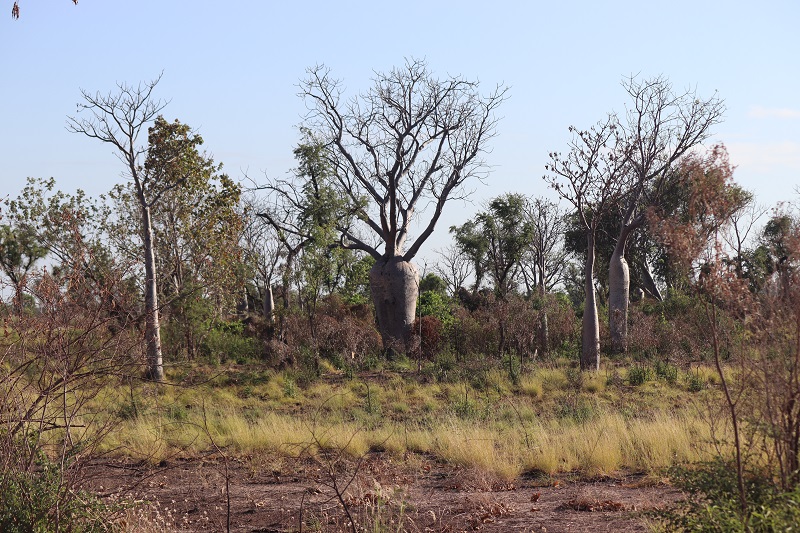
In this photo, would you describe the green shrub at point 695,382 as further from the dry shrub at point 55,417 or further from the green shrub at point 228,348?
the dry shrub at point 55,417

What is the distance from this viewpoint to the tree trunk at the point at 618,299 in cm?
1786

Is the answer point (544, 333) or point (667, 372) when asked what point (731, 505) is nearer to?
point (667, 372)

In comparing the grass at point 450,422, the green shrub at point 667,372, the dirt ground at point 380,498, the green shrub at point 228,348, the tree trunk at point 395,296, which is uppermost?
the tree trunk at point 395,296

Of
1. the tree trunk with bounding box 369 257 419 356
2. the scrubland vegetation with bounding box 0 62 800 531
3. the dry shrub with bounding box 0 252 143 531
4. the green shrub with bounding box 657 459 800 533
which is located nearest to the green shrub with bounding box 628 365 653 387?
the scrubland vegetation with bounding box 0 62 800 531

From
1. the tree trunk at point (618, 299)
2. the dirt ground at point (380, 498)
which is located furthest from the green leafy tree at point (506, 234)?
the dirt ground at point (380, 498)

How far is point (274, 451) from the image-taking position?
27.7 ft

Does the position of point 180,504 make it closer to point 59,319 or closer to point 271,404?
point 59,319

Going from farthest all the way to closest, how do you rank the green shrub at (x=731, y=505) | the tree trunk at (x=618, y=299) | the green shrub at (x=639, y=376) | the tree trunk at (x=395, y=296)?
the tree trunk at (x=395, y=296) < the tree trunk at (x=618, y=299) < the green shrub at (x=639, y=376) < the green shrub at (x=731, y=505)

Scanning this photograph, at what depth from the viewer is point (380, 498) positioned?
5.65 m

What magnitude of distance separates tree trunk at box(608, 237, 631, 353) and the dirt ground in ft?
35.1

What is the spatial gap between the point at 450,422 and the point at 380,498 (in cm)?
Answer: 394

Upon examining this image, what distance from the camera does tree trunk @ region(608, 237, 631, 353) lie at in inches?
703

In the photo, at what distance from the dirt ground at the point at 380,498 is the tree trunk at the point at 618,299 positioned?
35.1 ft

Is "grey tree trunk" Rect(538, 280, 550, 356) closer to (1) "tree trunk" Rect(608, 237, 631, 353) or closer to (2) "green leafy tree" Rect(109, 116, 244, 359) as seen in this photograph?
(1) "tree trunk" Rect(608, 237, 631, 353)
